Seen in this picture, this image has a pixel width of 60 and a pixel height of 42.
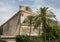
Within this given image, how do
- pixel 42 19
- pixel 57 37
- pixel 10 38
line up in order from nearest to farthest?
pixel 42 19 → pixel 57 37 → pixel 10 38

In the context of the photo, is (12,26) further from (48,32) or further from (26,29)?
(48,32)

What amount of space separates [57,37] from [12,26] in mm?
19298

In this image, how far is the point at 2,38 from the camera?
64.6 metres

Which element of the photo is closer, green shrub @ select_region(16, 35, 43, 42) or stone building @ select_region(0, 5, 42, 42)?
green shrub @ select_region(16, 35, 43, 42)

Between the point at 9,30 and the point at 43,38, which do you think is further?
the point at 9,30

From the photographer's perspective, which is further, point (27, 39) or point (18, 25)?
point (18, 25)

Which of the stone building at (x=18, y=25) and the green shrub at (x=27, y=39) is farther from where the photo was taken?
the stone building at (x=18, y=25)

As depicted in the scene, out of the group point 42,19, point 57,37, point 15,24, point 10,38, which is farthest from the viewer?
point 15,24

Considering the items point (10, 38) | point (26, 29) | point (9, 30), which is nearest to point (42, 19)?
point (10, 38)

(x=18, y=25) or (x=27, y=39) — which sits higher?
(x=18, y=25)

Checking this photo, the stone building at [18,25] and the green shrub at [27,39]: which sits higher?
Answer: the stone building at [18,25]

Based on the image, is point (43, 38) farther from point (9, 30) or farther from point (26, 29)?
point (9, 30)

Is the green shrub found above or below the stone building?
below

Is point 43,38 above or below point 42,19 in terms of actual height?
below
